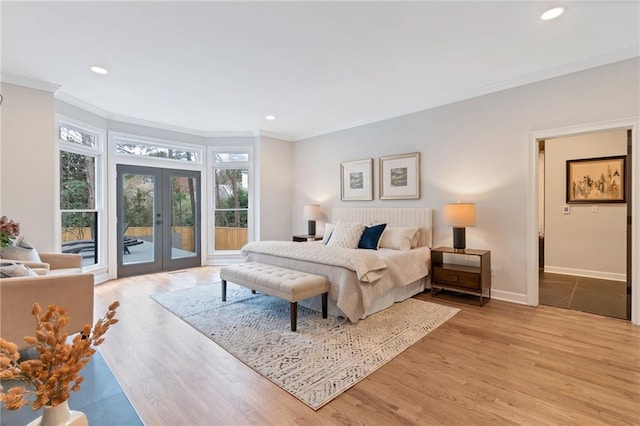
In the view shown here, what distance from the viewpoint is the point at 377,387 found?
209 centimetres

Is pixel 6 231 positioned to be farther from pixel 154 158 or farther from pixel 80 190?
pixel 154 158

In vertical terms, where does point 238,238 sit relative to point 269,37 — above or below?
below

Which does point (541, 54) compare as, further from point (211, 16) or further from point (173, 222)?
point (173, 222)

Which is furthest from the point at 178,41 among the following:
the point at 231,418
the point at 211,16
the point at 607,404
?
the point at 607,404

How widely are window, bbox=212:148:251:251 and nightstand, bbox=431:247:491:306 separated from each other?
12.8 feet

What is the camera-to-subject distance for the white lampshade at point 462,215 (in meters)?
3.82

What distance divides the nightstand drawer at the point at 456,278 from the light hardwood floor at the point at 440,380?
59cm

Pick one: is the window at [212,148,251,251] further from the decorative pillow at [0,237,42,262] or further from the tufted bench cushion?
the decorative pillow at [0,237,42,262]

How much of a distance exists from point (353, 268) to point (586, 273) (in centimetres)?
458

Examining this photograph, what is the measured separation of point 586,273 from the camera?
505 centimetres

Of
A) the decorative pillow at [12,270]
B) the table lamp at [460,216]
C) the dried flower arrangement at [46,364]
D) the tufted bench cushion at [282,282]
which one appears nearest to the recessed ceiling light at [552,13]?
the table lamp at [460,216]

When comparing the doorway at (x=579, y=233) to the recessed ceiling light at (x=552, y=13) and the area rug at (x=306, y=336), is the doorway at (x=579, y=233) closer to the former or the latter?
the recessed ceiling light at (x=552, y=13)

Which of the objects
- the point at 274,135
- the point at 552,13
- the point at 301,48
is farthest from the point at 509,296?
the point at 274,135

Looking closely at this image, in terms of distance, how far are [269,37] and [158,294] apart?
3.64 m
